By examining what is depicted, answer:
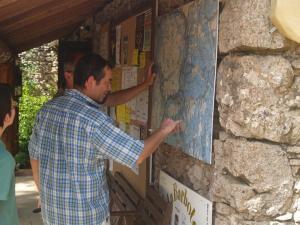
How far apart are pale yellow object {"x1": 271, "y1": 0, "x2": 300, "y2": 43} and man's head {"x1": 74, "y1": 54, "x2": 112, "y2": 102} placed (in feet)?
3.66

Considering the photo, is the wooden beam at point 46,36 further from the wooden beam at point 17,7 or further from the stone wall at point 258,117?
the stone wall at point 258,117

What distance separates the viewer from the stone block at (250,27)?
7.11ft

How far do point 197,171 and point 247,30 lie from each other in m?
0.94

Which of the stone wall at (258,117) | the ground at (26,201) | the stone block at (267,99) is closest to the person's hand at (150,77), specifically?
the stone wall at (258,117)

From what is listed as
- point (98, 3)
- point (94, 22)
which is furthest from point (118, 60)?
point (94, 22)

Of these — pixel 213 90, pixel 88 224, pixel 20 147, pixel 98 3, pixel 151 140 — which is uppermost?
pixel 98 3

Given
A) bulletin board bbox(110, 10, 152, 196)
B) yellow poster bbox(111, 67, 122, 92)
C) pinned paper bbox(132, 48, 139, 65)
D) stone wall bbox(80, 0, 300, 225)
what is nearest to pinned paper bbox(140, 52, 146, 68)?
bulletin board bbox(110, 10, 152, 196)

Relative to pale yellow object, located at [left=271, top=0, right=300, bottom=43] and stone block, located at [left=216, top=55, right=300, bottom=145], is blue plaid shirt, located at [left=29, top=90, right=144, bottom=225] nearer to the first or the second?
stone block, located at [left=216, top=55, right=300, bottom=145]

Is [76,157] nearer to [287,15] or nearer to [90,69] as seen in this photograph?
[90,69]

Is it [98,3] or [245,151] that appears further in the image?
[98,3]

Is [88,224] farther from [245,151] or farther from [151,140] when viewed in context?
[245,151]

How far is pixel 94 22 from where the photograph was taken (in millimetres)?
6754

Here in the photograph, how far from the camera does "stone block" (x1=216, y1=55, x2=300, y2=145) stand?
7.21 feet

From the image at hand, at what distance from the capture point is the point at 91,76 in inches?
111
